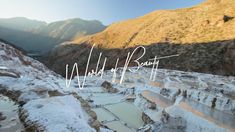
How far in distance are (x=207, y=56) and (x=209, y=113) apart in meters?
22.7

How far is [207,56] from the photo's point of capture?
27.7 metres

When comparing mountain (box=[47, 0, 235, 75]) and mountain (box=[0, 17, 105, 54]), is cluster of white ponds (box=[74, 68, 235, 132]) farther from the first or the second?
mountain (box=[0, 17, 105, 54])

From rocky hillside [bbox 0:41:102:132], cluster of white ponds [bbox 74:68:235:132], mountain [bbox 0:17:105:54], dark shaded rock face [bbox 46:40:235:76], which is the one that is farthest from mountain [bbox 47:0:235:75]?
mountain [bbox 0:17:105:54]

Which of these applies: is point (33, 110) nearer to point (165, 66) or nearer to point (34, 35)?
point (165, 66)

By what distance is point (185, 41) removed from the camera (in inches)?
1315

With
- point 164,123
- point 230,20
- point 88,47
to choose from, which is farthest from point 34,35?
point 164,123

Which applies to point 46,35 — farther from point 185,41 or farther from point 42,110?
point 42,110

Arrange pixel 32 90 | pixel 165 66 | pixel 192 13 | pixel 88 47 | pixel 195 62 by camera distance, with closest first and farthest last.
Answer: pixel 32 90 → pixel 195 62 → pixel 165 66 → pixel 192 13 → pixel 88 47

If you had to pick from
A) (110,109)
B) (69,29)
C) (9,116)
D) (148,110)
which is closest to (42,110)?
(9,116)

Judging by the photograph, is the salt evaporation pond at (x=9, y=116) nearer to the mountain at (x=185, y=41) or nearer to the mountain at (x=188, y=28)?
the mountain at (x=185, y=41)

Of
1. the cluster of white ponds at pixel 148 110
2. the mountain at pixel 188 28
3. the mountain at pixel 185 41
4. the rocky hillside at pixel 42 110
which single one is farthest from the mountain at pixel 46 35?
the rocky hillside at pixel 42 110

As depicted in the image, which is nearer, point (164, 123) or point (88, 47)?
point (164, 123)

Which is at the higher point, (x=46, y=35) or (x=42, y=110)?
(x=46, y=35)

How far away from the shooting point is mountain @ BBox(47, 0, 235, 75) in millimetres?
27125
